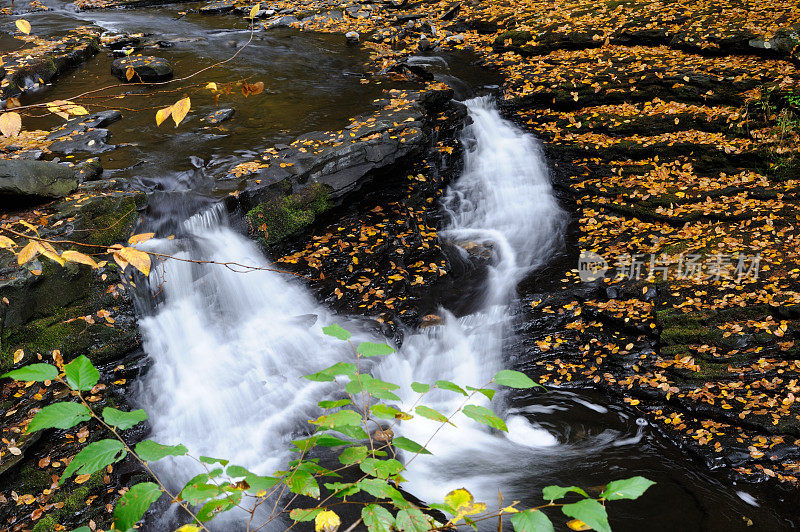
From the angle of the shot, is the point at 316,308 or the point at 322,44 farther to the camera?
the point at 322,44

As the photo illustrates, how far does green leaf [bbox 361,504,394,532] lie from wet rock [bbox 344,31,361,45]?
43.4 ft

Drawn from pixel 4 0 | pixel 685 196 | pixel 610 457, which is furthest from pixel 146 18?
pixel 610 457

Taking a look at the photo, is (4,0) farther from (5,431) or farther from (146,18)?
(5,431)

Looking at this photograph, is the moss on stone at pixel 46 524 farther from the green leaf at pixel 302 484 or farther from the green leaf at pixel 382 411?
the green leaf at pixel 382 411

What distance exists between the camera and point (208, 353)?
596 cm

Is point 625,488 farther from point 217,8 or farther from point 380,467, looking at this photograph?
point 217,8

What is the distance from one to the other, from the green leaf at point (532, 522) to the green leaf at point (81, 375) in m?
1.51

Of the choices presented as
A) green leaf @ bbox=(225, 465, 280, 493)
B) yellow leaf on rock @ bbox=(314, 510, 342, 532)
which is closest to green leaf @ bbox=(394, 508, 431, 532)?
yellow leaf on rock @ bbox=(314, 510, 342, 532)

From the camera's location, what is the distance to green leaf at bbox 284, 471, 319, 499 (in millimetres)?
1826

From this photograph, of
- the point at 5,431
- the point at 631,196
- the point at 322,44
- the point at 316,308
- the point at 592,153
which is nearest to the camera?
the point at 5,431

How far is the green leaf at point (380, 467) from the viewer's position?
72.5 inches

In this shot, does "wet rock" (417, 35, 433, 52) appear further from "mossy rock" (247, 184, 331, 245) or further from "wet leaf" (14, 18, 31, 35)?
"wet leaf" (14, 18, 31, 35)

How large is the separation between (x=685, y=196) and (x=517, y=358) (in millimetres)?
3966

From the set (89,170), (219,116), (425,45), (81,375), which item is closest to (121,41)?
(219,116)
